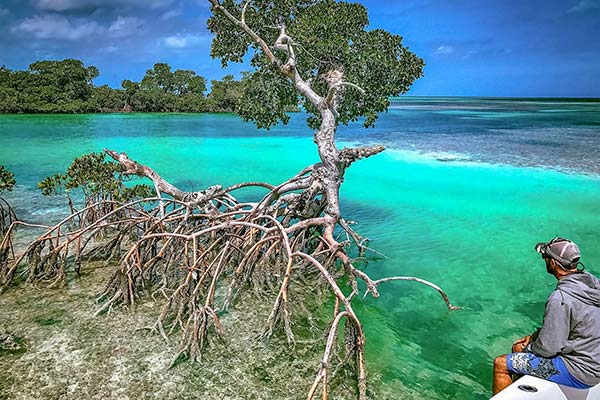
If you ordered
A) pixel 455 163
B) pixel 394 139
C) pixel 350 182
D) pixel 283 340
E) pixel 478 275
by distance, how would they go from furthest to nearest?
pixel 394 139, pixel 455 163, pixel 350 182, pixel 478 275, pixel 283 340

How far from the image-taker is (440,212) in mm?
10648

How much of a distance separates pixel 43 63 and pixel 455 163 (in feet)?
146

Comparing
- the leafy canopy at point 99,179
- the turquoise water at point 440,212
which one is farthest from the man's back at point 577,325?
the leafy canopy at point 99,179

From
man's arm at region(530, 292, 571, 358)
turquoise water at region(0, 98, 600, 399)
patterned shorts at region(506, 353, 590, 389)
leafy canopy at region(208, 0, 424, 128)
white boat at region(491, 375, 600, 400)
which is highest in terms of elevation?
leafy canopy at region(208, 0, 424, 128)

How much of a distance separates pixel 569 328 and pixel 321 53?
5972 millimetres

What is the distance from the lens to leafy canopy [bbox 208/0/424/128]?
24.8ft

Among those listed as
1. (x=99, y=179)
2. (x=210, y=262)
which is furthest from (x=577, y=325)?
(x=99, y=179)

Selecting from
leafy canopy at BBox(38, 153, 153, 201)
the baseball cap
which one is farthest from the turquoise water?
leafy canopy at BBox(38, 153, 153, 201)

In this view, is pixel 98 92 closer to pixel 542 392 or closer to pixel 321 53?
pixel 321 53

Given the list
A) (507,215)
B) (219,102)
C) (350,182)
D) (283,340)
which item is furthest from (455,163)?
(219,102)

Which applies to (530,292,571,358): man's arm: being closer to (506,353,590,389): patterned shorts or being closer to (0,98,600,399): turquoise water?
(506,353,590,389): patterned shorts

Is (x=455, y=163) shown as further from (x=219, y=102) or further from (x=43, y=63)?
(x=43, y=63)

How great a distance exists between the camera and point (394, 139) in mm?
26766

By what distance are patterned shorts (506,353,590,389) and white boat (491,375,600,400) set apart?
4 cm
